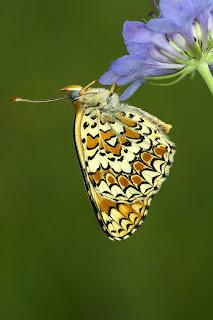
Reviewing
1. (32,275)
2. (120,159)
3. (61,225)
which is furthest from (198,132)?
(120,159)

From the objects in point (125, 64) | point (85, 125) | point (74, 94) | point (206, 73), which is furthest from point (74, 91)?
point (206, 73)

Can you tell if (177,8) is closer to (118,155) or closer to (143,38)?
(143,38)

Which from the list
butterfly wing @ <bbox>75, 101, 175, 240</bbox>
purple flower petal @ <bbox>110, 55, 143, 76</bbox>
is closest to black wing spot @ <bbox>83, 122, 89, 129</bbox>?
butterfly wing @ <bbox>75, 101, 175, 240</bbox>

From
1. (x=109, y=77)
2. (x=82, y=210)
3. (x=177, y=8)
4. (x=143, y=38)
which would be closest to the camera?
(x=177, y=8)

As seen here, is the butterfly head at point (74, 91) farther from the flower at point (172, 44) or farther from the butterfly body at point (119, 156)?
the flower at point (172, 44)

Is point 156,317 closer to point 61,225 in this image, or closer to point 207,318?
point 207,318

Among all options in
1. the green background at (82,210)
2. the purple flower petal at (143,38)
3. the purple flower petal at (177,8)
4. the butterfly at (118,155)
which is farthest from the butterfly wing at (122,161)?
the green background at (82,210)

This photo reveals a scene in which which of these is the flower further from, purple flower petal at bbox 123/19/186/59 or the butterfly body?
the butterfly body

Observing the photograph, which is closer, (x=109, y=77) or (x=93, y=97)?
(x=109, y=77)
